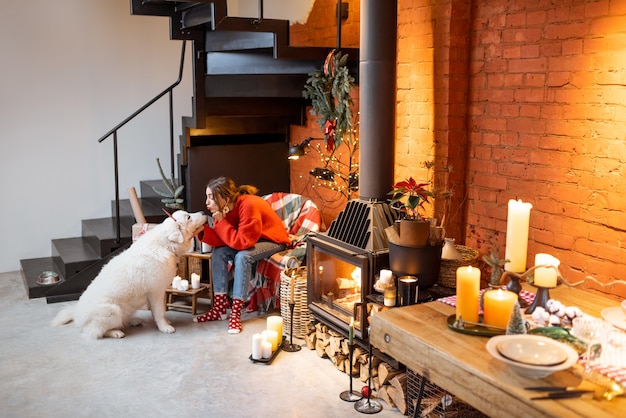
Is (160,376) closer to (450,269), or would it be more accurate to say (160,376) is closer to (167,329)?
(167,329)

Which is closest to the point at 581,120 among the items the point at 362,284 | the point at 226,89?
the point at 362,284

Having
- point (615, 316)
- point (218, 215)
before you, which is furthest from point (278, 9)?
point (615, 316)

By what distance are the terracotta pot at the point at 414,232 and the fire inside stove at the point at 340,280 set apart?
0.30 metres

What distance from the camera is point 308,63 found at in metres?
4.64

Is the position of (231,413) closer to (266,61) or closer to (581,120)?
(581,120)

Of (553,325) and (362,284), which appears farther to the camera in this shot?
(362,284)

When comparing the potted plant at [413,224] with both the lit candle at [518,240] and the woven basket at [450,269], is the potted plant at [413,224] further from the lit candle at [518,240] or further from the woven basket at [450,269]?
the lit candle at [518,240]

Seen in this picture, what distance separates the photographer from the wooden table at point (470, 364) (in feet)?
5.74

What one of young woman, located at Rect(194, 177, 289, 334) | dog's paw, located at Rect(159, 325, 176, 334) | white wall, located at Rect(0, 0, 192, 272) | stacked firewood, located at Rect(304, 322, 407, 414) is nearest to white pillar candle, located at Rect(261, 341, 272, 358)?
stacked firewood, located at Rect(304, 322, 407, 414)

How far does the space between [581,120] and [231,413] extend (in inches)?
85.6

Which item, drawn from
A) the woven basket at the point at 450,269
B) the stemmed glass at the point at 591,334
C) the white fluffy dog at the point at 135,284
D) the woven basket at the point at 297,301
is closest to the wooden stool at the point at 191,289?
the white fluffy dog at the point at 135,284

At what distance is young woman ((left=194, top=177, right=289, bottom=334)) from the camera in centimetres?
456

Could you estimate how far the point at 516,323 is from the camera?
209 cm

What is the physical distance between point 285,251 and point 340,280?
0.92 meters
